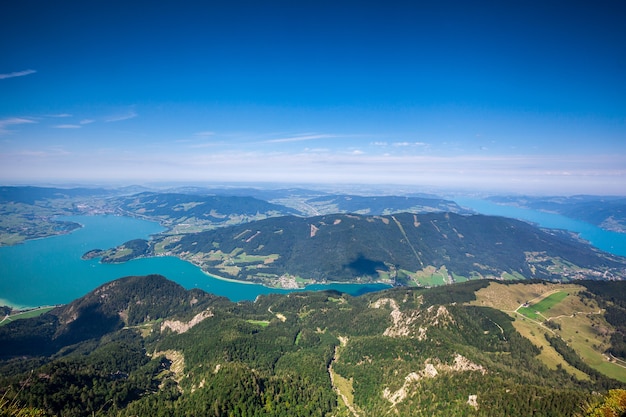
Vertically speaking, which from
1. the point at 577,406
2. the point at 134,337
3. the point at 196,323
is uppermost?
the point at 577,406

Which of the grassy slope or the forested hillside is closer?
the forested hillside

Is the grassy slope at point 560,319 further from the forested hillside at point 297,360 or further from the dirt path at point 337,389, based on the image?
the dirt path at point 337,389

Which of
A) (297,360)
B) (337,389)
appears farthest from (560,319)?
(297,360)

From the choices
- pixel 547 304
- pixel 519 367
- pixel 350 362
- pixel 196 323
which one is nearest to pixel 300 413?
pixel 350 362

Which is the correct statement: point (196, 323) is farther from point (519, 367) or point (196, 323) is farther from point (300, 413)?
point (519, 367)

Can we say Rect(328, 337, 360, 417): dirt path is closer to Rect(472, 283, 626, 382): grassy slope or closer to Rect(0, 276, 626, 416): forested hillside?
Rect(0, 276, 626, 416): forested hillside

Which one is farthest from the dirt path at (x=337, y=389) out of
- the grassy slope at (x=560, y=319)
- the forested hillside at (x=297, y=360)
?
the grassy slope at (x=560, y=319)

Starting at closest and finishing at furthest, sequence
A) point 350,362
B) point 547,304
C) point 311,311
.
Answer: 1. point 350,362
2. point 547,304
3. point 311,311

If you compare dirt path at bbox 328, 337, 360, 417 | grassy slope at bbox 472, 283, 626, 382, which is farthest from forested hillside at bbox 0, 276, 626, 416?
grassy slope at bbox 472, 283, 626, 382
